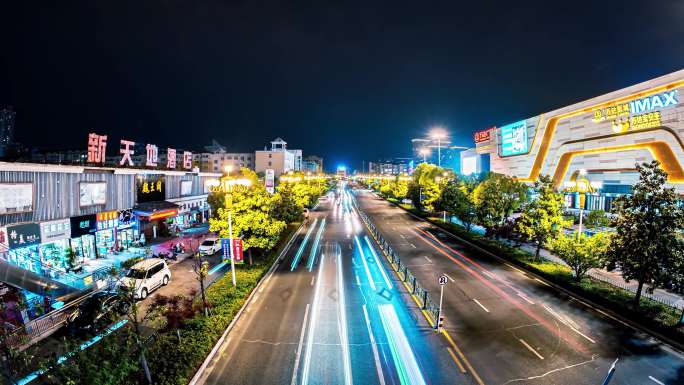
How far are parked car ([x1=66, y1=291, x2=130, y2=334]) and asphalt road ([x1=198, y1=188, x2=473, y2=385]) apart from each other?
5.93 metres

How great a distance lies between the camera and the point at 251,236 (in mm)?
24453

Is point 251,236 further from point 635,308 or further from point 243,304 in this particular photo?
point 635,308

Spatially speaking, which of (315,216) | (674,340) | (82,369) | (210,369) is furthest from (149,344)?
(315,216)

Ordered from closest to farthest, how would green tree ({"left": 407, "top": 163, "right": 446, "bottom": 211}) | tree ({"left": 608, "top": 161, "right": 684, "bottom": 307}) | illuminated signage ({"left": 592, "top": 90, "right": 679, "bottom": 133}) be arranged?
1. tree ({"left": 608, "top": 161, "right": 684, "bottom": 307})
2. illuminated signage ({"left": 592, "top": 90, "right": 679, "bottom": 133})
3. green tree ({"left": 407, "top": 163, "right": 446, "bottom": 211})

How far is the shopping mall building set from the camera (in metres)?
30.6

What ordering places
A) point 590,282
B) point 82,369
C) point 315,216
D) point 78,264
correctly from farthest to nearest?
1. point 315,216
2. point 78,264
3. point 590,282
4. point 82,369

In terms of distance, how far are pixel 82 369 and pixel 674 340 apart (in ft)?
75.6

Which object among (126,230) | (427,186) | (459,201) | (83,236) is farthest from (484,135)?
(83,236)

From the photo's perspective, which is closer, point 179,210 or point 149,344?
point 149,344

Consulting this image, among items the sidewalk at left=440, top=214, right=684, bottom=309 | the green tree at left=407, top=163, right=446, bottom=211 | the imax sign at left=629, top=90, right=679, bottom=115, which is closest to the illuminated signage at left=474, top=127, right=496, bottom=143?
the green tree at left=407, top=163, right=446, bottom=211

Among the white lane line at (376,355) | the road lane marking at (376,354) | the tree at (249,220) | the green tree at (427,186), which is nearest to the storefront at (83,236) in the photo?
the tree at (249,220)

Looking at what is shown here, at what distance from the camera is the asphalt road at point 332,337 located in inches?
471

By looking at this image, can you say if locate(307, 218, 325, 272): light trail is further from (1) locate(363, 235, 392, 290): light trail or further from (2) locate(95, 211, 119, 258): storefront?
(2) locate(95, 211, 119, 258): storefront

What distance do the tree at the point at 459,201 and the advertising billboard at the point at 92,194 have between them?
3702 cm
